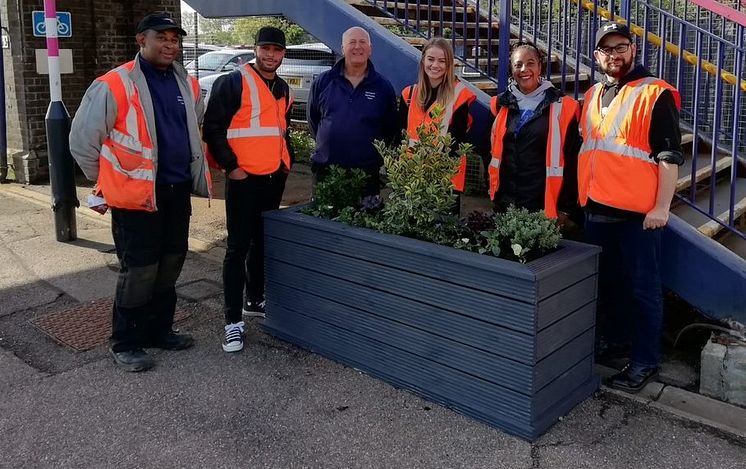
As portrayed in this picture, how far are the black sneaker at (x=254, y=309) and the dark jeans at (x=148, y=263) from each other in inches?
24.4

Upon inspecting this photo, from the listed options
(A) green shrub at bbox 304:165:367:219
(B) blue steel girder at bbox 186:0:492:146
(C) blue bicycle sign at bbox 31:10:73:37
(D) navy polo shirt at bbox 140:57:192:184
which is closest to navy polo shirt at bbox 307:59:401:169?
(A) green shrub at bbox 304:165:367:219

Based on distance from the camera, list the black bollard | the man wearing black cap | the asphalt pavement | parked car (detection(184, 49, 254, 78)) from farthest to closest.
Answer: parked car (detection(184, 49, 254, 78)) < the black bollard < the man wearing black cap < the asphalt pavement

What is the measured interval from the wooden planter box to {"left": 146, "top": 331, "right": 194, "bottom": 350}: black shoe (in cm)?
72

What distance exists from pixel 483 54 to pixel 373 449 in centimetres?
385

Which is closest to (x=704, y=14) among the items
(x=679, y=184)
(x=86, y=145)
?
(x=679, y=184)

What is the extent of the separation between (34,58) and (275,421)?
6868 millimetres

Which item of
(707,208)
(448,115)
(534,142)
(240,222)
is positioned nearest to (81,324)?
(240,222)

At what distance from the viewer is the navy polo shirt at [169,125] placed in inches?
151

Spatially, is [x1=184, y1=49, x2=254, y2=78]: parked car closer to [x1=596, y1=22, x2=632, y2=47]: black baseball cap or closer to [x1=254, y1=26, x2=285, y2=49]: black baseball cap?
[x1=254, y1=26, x2=285, y2=49]: black baseball cap

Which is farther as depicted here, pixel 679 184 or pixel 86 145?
pixel 679 184

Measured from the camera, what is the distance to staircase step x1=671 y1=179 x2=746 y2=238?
4113mm

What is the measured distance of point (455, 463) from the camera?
3.11 metres

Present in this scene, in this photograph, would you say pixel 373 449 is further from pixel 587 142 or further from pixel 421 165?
pixel 587 142

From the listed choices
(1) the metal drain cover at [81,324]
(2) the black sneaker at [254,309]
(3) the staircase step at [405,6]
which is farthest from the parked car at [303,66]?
(2) the black sneaker at [254,309]
